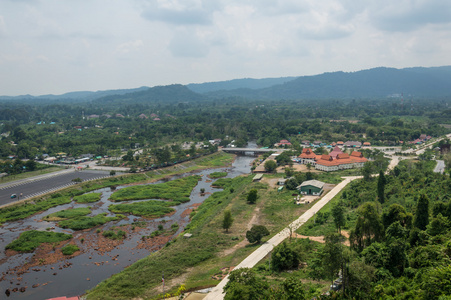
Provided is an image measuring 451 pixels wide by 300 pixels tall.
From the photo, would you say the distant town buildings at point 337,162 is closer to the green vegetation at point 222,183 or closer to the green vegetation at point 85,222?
the green vegetation at point 222,183

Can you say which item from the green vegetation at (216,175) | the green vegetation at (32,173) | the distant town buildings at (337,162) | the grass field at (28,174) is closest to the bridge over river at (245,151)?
the green vegetation at (216,175)

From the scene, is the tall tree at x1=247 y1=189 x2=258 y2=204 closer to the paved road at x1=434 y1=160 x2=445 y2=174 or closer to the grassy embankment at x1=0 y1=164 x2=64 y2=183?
the paved road at x1=434 y1=160 x2=445 y2=174

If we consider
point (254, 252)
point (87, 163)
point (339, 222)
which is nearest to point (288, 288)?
point (254, 252)

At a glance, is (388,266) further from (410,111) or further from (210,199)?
(410,111)

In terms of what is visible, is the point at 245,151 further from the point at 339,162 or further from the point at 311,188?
the point at 311,188

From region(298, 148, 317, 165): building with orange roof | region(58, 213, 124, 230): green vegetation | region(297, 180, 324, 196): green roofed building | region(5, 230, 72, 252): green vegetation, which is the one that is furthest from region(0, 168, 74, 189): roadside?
region(298, 148, 317, 165): building with orange roof

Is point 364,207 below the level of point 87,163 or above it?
above
